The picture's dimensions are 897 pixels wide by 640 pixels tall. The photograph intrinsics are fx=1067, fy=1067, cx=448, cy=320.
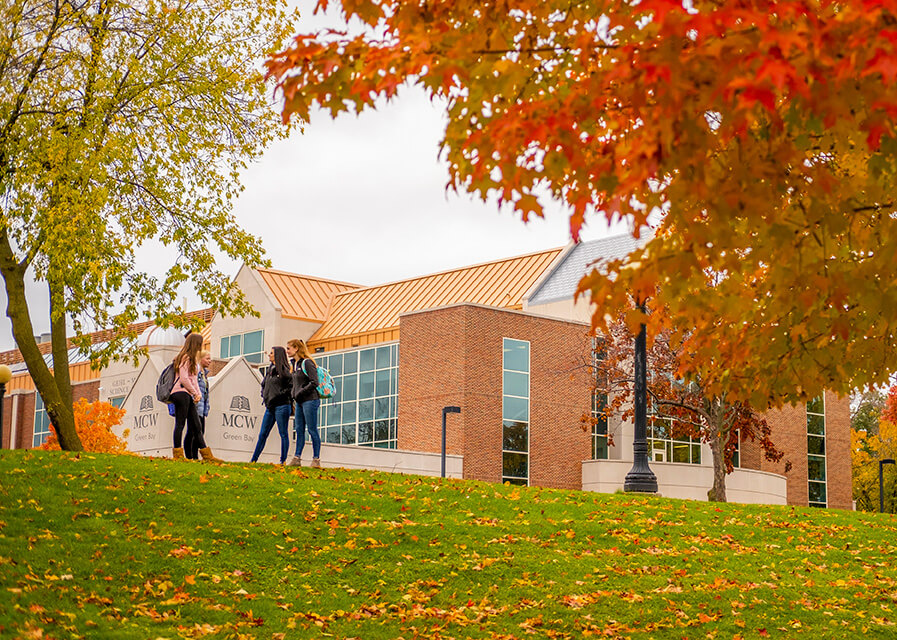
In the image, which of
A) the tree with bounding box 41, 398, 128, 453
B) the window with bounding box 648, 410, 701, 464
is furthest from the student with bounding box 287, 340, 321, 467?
the window with bounding box 648, 410, 701, 464

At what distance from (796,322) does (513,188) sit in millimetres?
2842

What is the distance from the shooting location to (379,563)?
32.3 feet

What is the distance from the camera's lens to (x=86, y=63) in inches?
647

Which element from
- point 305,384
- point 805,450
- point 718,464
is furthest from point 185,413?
point 805,450

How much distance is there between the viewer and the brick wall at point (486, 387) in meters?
36.2

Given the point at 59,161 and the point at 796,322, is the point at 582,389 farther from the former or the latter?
the point at 796,322

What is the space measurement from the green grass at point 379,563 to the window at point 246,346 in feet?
115

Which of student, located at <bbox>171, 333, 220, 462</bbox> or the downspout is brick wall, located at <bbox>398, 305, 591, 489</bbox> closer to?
student, located at <bbox>171, 333, 220, 462</bbox>

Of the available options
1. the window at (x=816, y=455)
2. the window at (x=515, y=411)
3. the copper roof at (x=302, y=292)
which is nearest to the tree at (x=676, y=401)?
the window at (x=515, y=411)

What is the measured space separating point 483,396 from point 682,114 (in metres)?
32.5

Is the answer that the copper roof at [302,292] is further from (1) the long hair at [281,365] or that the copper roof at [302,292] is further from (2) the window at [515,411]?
(1) the long hair at [281,365]

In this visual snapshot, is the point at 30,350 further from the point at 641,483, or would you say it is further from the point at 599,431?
the point at 599,431

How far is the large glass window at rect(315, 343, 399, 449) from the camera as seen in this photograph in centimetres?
4028

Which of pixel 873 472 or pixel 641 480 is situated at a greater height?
pixel 641 480
